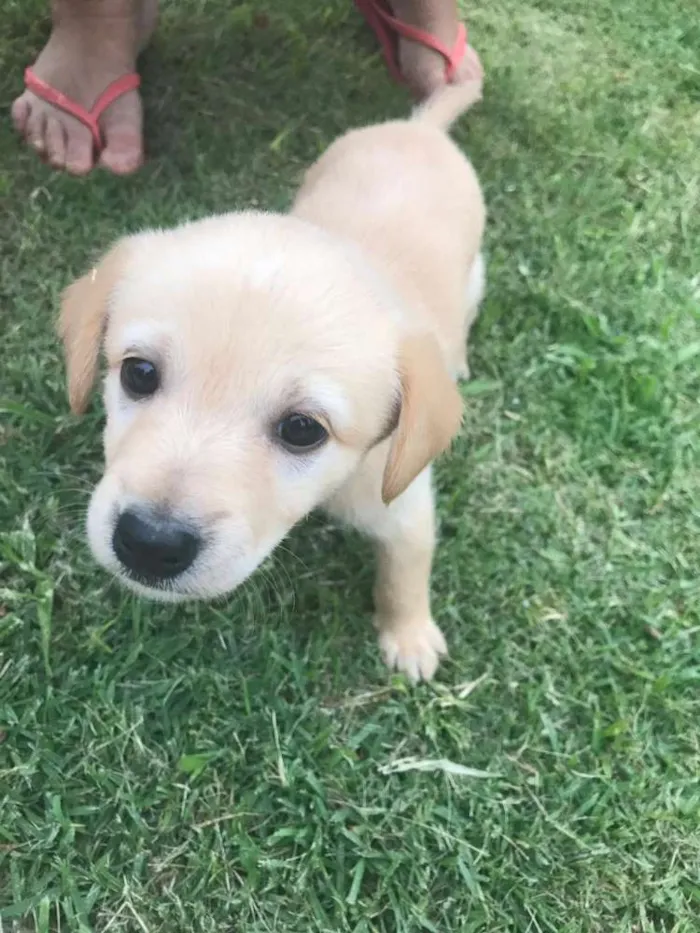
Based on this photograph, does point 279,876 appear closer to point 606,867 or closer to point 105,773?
point 105,773

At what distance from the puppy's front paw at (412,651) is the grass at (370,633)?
1.8 inches

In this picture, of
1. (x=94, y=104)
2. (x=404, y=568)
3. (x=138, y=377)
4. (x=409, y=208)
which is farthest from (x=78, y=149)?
(x=404, y=568)

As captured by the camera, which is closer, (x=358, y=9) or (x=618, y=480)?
(x=618, y=480)

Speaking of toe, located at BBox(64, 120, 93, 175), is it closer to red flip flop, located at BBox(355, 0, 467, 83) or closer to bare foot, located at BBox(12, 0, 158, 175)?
bare foot, located at BBox(12, 0, 158, 175)

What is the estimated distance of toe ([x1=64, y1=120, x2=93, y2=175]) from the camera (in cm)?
314

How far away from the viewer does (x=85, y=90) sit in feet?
10.5

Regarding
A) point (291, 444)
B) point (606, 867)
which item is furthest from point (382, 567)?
point (606, 867)

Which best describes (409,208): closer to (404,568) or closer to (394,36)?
(404,568)

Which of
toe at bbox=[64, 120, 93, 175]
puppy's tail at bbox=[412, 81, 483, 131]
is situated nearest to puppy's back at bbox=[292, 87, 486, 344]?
puppy's tail at bbox=[412, 81, 483, 131]

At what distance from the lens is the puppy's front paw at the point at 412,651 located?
95.6 inches

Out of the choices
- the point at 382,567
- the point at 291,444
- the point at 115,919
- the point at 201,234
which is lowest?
the point at 115,919

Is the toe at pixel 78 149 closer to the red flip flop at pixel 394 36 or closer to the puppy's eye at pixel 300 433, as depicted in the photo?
the red flip flop at pixel 394 36

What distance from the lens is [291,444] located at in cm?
170

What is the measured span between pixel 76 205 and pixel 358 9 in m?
1.55
